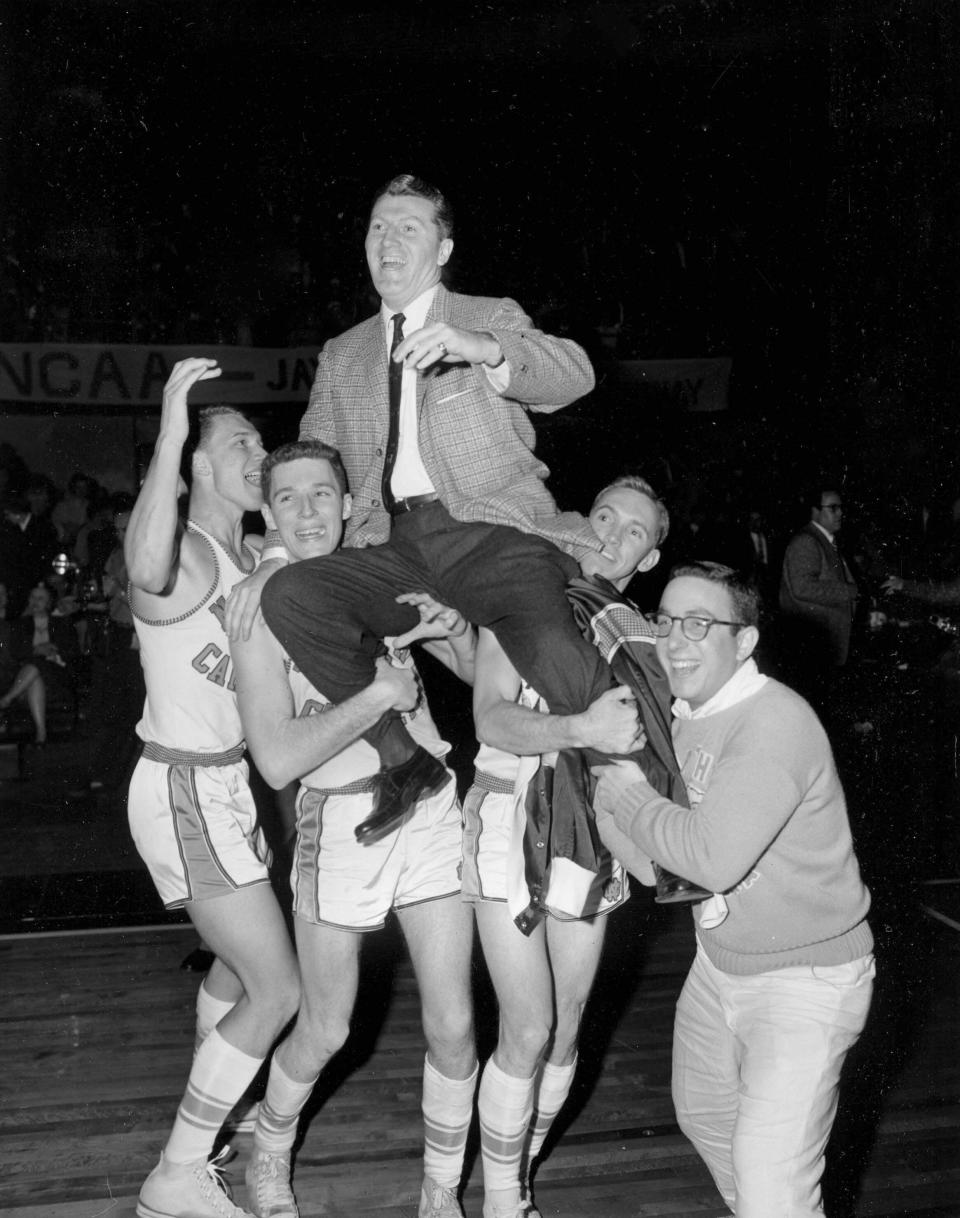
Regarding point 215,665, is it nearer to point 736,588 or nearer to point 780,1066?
point 736,588

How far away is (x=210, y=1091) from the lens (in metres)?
3.10

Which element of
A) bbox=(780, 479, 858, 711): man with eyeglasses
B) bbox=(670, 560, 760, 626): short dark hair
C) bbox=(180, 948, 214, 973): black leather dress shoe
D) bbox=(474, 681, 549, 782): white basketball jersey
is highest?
bbox=(670, 560, 760, 626): short dark hair

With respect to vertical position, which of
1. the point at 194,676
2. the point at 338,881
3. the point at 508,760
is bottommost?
the point at 338,881

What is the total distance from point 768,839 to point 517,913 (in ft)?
2.34

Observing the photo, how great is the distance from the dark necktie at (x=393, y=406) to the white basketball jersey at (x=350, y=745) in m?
0.50

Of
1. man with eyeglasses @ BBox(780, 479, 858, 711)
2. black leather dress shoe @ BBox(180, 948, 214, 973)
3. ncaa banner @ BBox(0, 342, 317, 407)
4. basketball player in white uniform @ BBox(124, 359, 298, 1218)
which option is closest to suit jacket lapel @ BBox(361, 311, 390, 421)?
basketball player in white uniform @ BBox(124, 359, 298, 1218)

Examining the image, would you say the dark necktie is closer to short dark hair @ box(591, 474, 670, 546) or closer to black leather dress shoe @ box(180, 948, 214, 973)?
short dark hair @ box(591, 474, 670, 546)

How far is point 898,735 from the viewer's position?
8070 mm

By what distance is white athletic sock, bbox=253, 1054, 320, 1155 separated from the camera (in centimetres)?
313

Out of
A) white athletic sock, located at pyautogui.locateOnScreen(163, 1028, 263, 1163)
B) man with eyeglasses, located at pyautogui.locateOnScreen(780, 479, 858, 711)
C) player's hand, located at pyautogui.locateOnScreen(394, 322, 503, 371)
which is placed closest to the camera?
player's hand, located at pyautogui.locateOnScreen(394, 322, 503, 371)

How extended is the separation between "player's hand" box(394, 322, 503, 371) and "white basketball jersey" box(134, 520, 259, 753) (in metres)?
1.03

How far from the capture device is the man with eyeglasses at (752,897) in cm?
243

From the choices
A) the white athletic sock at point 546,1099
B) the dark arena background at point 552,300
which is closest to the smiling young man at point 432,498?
the white athletic sock at point 546,1099

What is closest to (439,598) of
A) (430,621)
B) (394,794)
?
(430,621)
